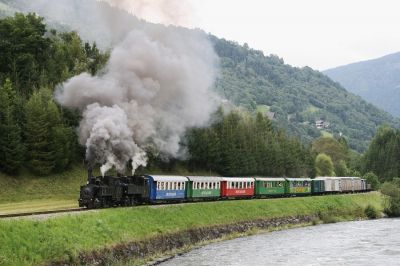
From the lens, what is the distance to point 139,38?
52.8 meters

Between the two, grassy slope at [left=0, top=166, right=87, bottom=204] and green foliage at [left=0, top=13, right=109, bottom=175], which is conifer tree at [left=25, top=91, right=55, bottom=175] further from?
grassy slope at [left=0, top=166, right=87, bottom=204]

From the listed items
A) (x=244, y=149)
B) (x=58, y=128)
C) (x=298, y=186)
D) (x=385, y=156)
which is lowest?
(x=298, y=186)

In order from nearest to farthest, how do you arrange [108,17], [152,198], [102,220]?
1. [102,220]
2. [152,198]
3. [108,17]

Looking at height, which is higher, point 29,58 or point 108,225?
point 29,58

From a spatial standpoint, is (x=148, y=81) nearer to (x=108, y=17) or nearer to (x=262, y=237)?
(x=108, y=17)

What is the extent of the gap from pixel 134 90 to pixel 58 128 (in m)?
21.8

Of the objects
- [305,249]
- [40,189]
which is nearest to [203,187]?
[305,249]

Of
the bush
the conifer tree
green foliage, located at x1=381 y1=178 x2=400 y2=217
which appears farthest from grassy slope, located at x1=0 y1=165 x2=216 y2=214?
green foliage, located at x1=381 y1=178 x2=400 y2=217

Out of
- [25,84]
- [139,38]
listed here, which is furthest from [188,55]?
[25,84]

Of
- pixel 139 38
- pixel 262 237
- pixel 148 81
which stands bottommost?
pixel 262 237

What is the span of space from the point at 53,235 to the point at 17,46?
59.9m

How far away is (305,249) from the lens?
153 ft

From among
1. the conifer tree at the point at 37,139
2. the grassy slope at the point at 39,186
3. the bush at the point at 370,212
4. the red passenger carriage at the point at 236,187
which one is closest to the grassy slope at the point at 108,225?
the red passenger carriage at the point at 236,187

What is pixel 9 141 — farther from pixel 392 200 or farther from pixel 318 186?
pixel 392 200
